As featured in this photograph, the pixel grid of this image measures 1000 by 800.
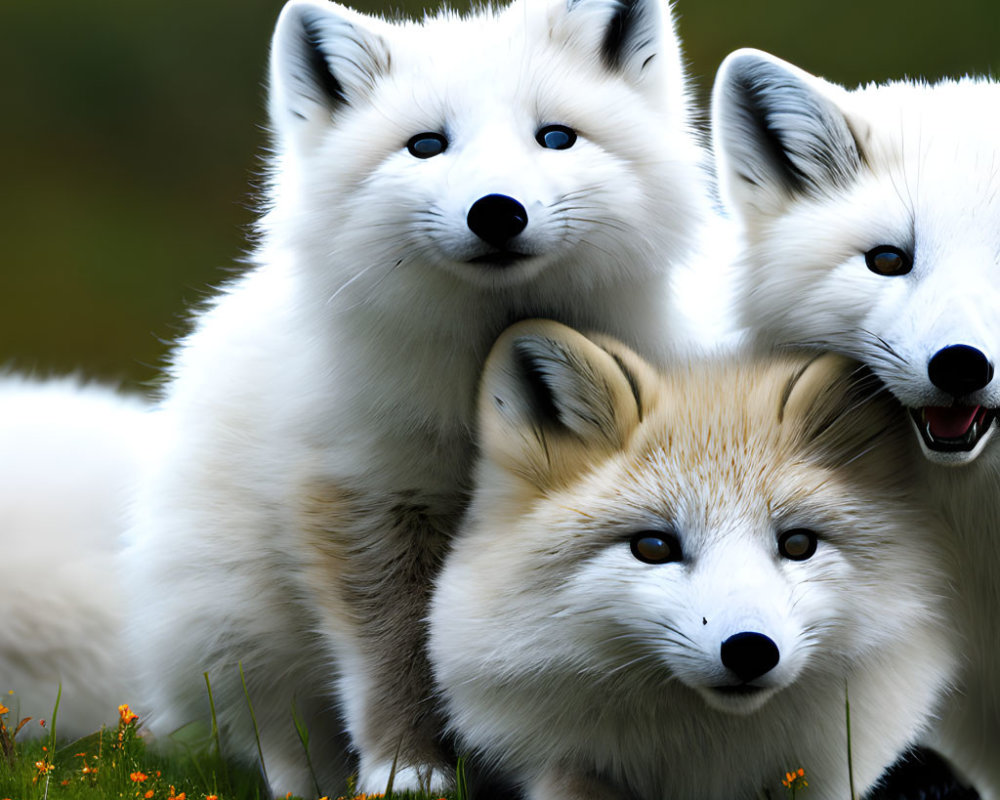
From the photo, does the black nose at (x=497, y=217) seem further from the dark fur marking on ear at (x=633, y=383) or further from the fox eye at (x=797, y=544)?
the fox eye at (x=797, y=544)

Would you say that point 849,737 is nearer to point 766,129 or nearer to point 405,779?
point 405,779

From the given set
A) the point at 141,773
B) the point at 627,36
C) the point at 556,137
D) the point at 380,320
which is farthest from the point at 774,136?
the point at 141,773

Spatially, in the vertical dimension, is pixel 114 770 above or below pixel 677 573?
below

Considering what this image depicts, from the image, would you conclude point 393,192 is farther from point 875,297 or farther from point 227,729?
point 227,729

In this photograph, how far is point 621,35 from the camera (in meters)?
3.50

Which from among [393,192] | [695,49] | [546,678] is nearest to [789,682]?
[546,678]

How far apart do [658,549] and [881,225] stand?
921 mm

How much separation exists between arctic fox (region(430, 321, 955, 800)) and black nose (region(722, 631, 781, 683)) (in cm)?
7

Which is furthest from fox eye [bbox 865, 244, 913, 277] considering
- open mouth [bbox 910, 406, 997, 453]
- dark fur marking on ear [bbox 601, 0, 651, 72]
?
dark fur marking on ear [bbox 601, 0, 651, 72]

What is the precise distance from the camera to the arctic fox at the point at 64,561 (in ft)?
13.7

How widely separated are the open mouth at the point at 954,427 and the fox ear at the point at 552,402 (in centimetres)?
62

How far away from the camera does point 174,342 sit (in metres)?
4.42

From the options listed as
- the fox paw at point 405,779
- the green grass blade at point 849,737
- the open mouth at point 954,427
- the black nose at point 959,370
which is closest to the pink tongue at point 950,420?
the open mouth at point 954,427

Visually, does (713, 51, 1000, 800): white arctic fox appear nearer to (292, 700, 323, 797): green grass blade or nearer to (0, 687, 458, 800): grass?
(0, 687, 458, 800): grass
